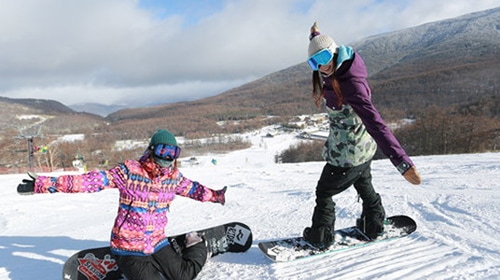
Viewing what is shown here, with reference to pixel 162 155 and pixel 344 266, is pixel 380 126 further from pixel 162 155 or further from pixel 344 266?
pixel 162 155

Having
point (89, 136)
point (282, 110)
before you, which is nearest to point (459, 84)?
point (282, 110)

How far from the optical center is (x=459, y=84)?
352ft

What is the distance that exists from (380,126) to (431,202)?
244 cm

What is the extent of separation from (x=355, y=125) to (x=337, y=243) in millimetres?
967

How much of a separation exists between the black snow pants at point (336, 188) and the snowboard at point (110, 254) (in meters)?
0.67

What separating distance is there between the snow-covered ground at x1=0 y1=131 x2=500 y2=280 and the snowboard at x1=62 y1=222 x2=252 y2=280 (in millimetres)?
93

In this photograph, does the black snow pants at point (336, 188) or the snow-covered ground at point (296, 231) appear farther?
the black snow pants at point (336, 188)

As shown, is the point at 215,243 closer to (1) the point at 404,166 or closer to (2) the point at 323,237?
(2) the point at 323,237

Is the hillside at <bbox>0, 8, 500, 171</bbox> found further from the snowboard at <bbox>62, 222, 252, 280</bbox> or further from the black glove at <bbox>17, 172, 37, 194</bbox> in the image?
the black glove at <bbox>17, 172, 37, 194</bbox>

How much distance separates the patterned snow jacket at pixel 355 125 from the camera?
223 cm

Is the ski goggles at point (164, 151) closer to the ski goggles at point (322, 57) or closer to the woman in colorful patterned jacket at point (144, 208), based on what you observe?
the woman in colorful patterned jacket at point (144, 208)

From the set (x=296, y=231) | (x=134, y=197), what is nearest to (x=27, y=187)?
(x=134, y=197)

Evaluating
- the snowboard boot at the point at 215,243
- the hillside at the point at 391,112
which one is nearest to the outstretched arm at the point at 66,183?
the snowboard boot at the point at 215,243

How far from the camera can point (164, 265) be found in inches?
96.7
